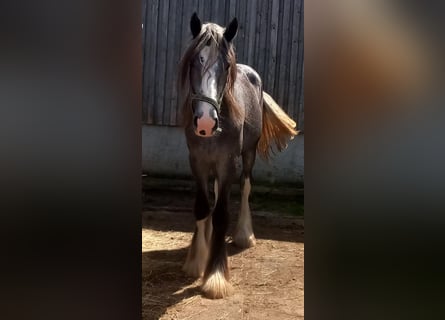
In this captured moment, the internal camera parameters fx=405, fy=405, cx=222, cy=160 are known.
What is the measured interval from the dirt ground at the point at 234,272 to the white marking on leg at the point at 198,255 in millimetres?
63

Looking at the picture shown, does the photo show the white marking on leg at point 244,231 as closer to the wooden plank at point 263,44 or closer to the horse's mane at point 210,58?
the horse's mane at point 210,58

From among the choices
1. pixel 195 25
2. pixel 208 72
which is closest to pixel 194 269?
pixel 208 72

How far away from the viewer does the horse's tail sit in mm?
3445

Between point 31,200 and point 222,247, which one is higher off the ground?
point 31,200

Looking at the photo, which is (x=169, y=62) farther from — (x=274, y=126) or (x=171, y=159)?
(x=274, y=126)

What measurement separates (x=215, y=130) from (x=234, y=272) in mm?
1119

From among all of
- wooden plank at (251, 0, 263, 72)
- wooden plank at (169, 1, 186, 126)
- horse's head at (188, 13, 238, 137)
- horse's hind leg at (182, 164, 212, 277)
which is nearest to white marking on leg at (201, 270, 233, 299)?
horse's hind leg at (182, 164, 212, 277)

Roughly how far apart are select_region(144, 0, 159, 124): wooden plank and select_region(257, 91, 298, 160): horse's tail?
143cm

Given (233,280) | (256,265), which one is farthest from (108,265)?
(256,265)

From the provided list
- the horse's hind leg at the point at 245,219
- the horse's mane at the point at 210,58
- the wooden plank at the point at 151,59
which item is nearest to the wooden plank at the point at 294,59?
the horse's hind leg at the point at 245,219

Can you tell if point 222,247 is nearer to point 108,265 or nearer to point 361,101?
point 108,265

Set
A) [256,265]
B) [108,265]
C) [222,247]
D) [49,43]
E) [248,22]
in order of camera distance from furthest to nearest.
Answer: [248,22], [256,265], [222,247], [108,265], [49,43]

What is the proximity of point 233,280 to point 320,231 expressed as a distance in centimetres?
188

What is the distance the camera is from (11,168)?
0.67m
